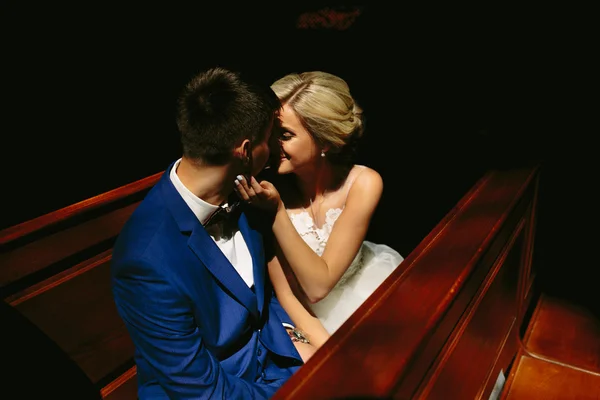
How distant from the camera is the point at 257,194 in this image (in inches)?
59.5

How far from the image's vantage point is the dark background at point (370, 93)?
1.99m

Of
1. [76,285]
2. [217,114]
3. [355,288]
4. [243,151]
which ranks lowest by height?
[355,288]

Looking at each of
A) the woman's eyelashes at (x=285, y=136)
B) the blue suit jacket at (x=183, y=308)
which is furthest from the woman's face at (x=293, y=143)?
the blue suit jacket at (x=183, y=308)

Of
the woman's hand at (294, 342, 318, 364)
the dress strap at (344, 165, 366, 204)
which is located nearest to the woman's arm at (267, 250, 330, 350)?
the woman's hand at (294, 342, 318, 364)

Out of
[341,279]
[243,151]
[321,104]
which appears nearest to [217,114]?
[243,151]

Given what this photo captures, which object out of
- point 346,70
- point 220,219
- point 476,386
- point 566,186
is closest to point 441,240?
point 476,386

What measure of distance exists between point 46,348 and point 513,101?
2629 mm

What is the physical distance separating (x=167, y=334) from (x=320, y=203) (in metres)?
1.11

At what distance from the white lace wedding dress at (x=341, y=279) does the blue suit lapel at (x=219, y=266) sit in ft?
2.11

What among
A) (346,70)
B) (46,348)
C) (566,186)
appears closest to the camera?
(46,348)

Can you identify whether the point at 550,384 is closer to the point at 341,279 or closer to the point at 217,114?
the point at 341,279

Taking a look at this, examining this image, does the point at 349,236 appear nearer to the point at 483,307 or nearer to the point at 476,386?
the point at 483,307

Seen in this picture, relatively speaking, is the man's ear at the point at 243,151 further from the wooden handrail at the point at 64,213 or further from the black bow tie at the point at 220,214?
the wooden handrail at the point at 64,213

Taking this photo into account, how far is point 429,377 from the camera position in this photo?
3.49 feet
